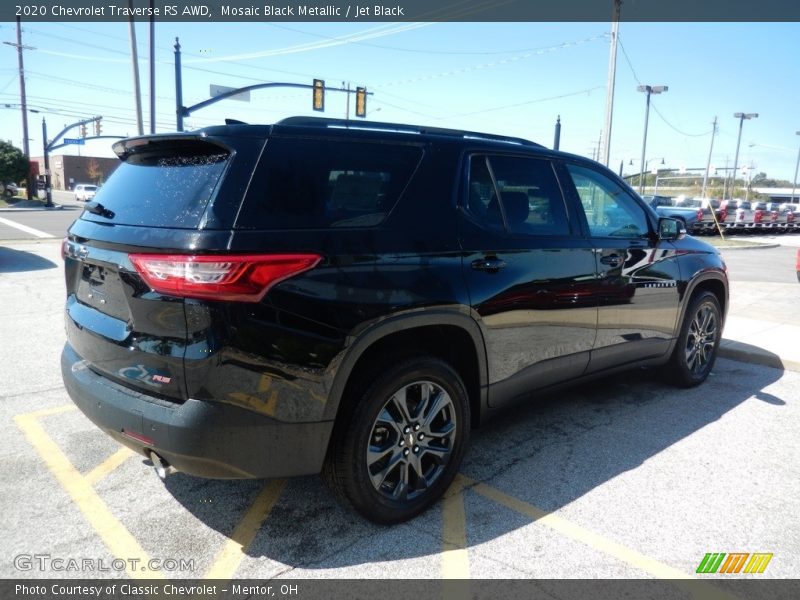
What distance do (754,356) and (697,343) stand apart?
4.44 ft

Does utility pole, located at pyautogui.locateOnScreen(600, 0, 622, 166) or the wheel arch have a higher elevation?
utility pole, located at pyautogui.locateOnScreen(600, 0, 622, 166)

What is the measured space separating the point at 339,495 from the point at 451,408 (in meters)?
0.72

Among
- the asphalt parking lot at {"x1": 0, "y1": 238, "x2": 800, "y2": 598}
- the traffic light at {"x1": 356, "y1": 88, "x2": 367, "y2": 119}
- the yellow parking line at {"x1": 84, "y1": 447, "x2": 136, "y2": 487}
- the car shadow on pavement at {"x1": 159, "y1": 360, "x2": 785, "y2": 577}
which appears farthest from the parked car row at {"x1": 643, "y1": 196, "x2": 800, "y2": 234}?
the yellow parking line at {"x1": 84, "y1": 447, "x2": 136, "y2": 487}

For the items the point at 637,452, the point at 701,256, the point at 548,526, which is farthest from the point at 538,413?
the point at 701,256

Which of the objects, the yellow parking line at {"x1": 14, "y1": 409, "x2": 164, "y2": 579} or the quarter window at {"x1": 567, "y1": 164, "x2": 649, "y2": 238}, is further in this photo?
the quarter window at {"x1": 567, "y1": 164, "x2": 649, "y2": 238}

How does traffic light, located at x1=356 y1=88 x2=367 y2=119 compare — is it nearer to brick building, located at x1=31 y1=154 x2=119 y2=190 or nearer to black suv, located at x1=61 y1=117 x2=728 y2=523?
black suv, located at x1=61 y1=117 x2=728 y2=523

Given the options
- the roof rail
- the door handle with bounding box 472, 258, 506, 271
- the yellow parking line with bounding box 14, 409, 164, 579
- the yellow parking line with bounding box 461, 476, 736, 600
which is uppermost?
the roof rail

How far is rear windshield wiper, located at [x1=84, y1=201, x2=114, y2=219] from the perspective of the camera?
2803 mm

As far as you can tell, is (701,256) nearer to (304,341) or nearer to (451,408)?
(451,408)

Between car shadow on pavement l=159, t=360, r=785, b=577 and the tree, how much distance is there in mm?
43090

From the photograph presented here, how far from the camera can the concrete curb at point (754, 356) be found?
225 inches

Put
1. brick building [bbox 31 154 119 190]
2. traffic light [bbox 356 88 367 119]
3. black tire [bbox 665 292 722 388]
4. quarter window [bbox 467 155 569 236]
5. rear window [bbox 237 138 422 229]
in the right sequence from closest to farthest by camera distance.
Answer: rear window [bbox 237 138 422 229], quarter window [bbox 467 155 569 236], black tire [bbox 665 292 722 388], traffic light [bbox 356 88 367 119], brick building [bbox 31 154 119 190]

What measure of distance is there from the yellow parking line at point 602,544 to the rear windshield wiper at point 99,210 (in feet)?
7.65

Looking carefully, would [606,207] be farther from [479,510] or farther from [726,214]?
[726,214]
